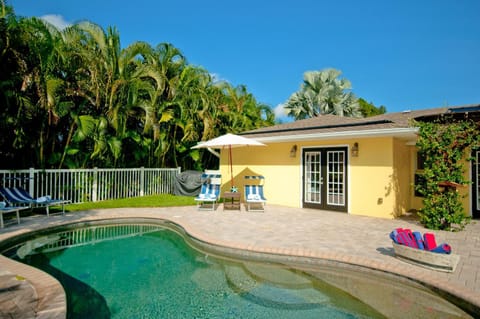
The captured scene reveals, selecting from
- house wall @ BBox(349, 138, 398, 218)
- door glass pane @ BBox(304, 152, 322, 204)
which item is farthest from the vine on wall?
door glass pane @ BBox(304, 152, 322, 204)

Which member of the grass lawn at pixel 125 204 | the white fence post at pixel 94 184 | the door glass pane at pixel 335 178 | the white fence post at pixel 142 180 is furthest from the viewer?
the white fence post at pixel 142 180

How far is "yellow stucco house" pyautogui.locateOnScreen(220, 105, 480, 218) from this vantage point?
30.8ft

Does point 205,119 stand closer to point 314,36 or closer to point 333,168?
point 333,168

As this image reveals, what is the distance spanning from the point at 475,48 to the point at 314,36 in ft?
32.5

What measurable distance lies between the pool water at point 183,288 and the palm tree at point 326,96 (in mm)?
20816

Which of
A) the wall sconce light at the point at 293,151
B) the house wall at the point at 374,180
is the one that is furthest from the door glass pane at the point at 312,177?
the house wall at the point at 374,180

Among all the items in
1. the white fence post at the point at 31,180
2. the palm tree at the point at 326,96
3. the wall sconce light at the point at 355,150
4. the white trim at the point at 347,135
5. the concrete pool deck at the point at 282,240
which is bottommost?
the concrete pool deck at the point at 282,240

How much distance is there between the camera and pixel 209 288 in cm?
467

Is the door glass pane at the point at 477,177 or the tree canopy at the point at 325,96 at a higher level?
the tree canopy at the point at 325,96

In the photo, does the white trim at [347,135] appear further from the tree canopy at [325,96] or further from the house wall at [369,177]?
the tree canopy at [325,96]

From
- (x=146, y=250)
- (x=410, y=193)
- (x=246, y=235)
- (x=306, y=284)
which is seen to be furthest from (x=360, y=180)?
(x=146, y=250)

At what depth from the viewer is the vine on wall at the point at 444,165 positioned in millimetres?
7469

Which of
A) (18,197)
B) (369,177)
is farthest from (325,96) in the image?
(18,197)

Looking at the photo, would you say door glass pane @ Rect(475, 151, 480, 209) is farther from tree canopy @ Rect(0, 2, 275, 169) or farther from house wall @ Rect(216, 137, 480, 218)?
tree canopy @ Rect(0, 2, 275, 169)
